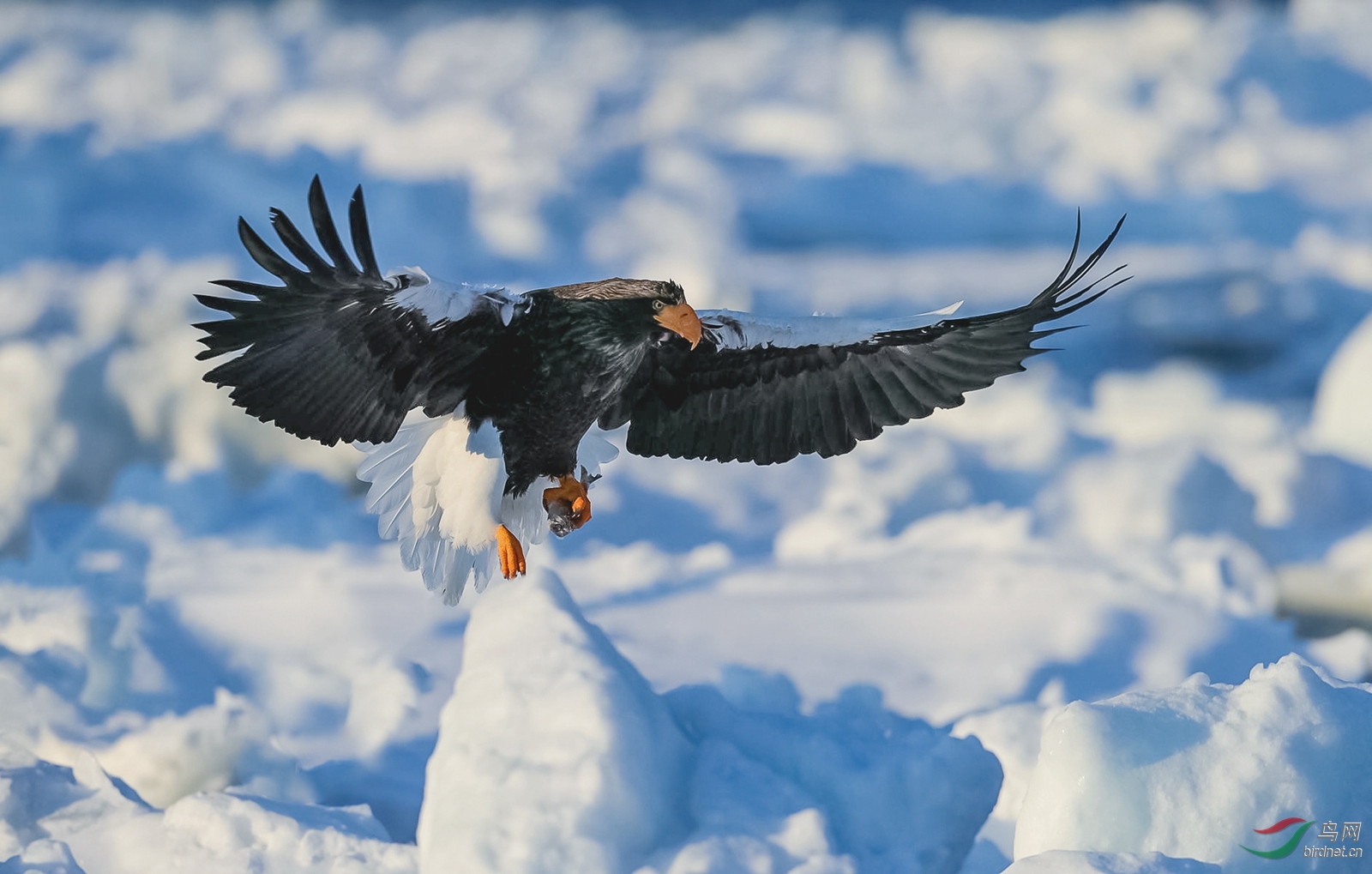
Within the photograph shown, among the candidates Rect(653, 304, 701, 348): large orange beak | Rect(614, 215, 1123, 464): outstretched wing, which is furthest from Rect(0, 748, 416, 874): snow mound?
Rect(653, 304, 701, 348): large orange beak

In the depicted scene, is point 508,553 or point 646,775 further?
point 508,553

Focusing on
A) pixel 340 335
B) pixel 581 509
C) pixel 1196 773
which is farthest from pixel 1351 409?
pixel 340 335

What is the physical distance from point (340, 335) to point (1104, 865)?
8.15ft

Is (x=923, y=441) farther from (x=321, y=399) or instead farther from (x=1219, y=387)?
(x=321, y=399)

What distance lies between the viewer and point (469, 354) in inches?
153

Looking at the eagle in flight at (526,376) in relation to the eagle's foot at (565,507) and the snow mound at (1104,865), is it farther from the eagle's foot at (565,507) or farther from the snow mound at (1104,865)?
the snow mound at (1104,865)

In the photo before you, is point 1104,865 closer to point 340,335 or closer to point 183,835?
point 340,335

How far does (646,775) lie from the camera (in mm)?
3836

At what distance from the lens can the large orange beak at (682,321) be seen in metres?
3.74

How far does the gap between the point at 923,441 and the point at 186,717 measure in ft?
25.6

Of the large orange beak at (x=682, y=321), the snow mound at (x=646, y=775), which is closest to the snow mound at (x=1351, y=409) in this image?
the snow mound at (x=646, y=775)

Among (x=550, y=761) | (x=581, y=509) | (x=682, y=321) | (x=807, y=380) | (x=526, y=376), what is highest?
(x=682, y=321)

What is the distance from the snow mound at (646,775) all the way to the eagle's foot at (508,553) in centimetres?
18

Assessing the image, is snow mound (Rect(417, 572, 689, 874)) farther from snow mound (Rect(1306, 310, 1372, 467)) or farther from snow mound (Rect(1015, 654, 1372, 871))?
snow mound (Rect(1306, 310, 1372, 467))
